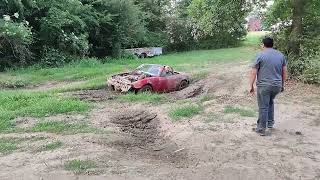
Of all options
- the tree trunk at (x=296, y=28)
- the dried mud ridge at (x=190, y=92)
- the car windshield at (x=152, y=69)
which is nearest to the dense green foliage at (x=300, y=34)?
the tree trunk at (x=296, y=28)

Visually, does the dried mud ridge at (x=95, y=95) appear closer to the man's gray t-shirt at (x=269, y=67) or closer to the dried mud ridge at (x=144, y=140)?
the dried mud ridge at (x=144, y=140)

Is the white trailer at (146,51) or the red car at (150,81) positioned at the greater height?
the red car at (150,81)

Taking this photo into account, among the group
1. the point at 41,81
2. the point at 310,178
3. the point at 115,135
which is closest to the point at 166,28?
the point at 41,81

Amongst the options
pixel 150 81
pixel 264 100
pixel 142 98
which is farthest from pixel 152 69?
pixel 264 100

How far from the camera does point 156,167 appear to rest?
7.28m

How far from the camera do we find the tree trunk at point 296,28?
666 inches

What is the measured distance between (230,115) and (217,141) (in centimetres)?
235

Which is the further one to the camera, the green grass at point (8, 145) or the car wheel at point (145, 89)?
the car wheel at point (145, 89)

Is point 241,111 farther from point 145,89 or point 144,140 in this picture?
point 145,89

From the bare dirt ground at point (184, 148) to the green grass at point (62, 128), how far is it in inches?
12.8

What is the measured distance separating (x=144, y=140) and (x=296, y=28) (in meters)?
9.87

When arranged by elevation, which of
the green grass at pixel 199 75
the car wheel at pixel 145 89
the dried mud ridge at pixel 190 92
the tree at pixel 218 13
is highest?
the tree at pixel 218 13

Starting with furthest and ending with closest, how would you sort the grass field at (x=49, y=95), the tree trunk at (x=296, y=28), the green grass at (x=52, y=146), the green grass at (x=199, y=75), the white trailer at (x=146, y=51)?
the white trailer at (x=146, y=51), the green grass at (x=199, y=75), the tree trunk at (x=296, y=28), the grass field at (x=49, y=95), the green grass at (x=52, y=146)

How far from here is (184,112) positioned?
11.3 metres
